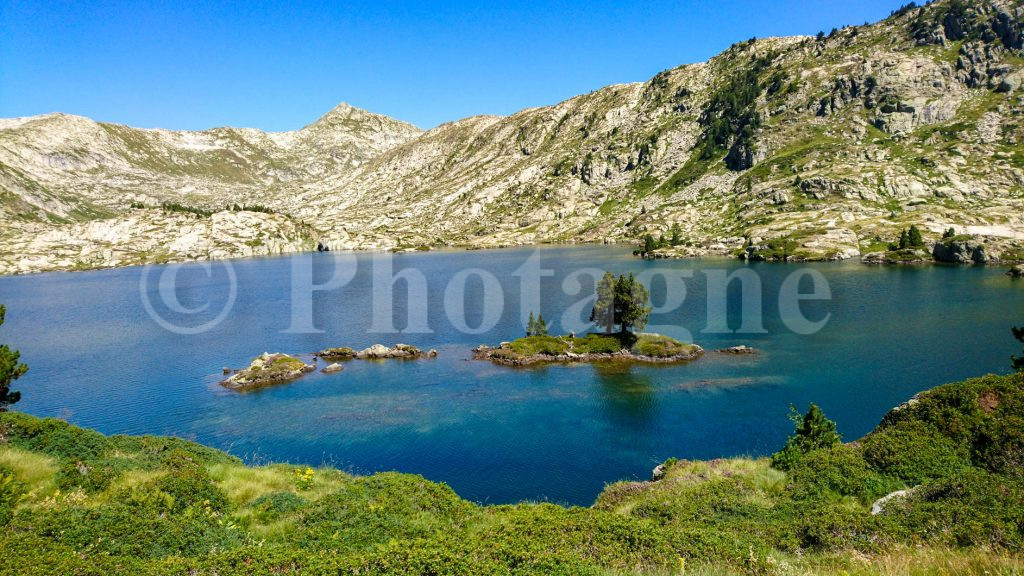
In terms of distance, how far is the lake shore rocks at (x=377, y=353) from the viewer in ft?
310

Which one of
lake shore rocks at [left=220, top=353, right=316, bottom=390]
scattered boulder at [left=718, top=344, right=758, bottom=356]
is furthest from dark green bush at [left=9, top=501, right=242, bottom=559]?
scattered boulder at [left=718, top=344, right=758, bottom=356]

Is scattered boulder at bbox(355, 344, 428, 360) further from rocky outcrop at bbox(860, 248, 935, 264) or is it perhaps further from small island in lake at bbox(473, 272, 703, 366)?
rocky outcrop at bbox(860, 248, 935, 264)

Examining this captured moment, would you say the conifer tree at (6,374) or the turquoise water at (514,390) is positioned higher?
the conifer tree at (6,374)

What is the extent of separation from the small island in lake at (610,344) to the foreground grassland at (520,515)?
58814mm

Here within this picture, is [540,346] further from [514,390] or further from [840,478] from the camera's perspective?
[840,478]

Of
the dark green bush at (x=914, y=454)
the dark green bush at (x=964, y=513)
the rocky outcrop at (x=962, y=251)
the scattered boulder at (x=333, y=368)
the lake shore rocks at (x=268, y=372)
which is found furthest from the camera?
the rocky outcrop at (x=962, y=251)

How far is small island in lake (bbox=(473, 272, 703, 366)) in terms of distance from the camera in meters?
89.7

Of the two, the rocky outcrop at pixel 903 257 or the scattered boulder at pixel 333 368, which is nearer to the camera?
the scattered boulder at pixel 333 368

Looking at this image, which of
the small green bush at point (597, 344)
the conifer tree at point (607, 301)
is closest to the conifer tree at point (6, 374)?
the small green bush at point (597, 344)

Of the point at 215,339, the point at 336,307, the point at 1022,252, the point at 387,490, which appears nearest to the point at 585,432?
the point at 387,490

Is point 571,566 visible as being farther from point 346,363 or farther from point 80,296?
point 80,296

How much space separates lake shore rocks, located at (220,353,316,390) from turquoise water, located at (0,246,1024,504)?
320cm

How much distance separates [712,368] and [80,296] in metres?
208

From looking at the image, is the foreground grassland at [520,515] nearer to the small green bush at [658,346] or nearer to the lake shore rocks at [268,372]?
the lake shore rocks at [268,372]
